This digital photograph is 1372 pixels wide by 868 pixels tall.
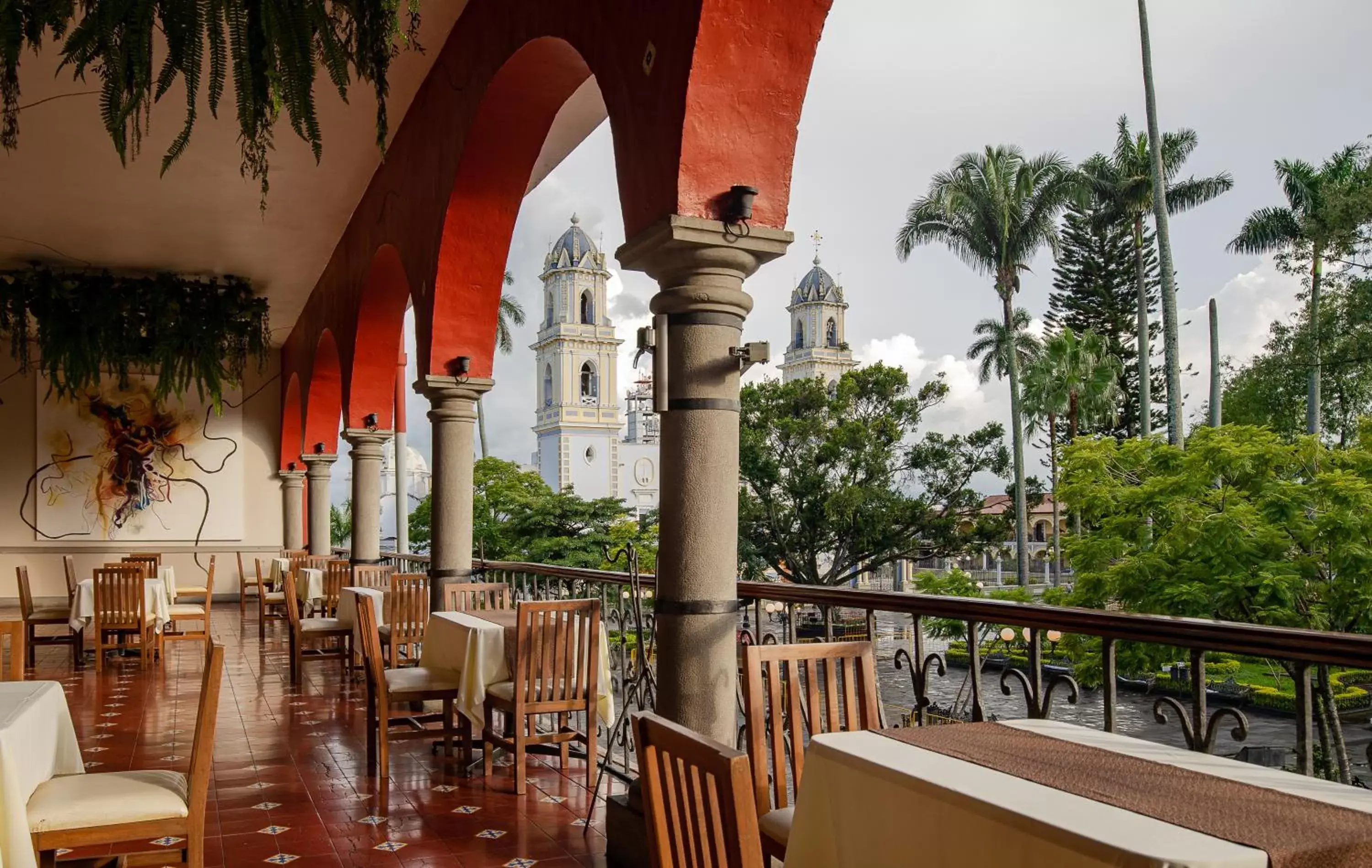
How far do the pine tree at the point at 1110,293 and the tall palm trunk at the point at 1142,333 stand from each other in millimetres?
262

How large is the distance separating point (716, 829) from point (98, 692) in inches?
286

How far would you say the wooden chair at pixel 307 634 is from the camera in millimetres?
7473

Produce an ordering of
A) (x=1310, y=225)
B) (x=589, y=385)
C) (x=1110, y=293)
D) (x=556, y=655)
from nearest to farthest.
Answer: (x=556, y=655) < (x=1310, y=225) < (x=1110, y=293) < (x=589, y=385)

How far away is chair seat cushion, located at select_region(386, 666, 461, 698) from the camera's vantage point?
475cm

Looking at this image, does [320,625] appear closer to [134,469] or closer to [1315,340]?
[134,469]

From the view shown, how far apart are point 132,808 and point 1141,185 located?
28.9 meters

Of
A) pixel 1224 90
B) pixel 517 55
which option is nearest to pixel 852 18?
pixel 1224 90

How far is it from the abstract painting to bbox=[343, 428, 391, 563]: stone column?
390cm

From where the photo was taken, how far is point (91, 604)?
8844mm

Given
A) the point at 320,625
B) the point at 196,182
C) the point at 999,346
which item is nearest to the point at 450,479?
the point at 320,625

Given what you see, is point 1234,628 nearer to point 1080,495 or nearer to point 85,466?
point 85,466

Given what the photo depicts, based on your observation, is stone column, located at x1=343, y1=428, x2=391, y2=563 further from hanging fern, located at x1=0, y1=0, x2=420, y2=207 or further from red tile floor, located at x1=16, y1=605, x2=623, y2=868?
hanging fern, located at x1=0, y1=0, x2=420, y2=207

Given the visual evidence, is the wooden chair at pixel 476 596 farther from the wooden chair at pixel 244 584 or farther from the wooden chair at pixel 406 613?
the wooden chair at pixel 244 584

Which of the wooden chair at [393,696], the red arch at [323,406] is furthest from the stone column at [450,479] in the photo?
the red arch at [323,406]
